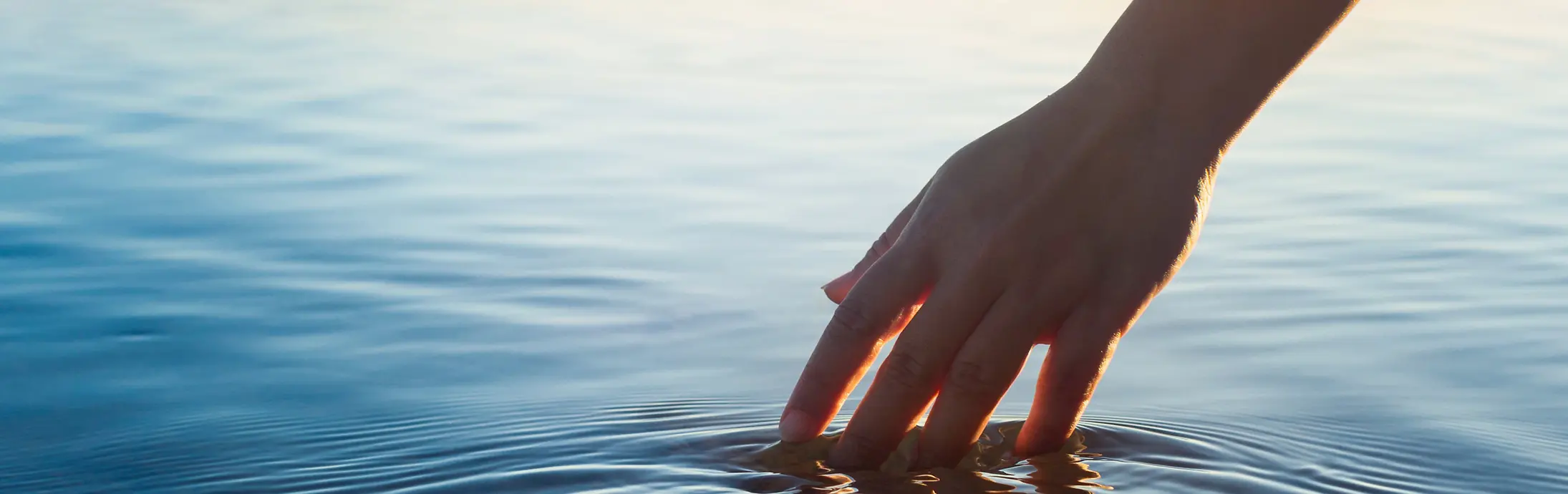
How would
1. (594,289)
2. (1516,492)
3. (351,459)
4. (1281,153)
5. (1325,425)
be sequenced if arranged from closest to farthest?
(1516,492) < (351,459) < (1325,425) < (594,289) < (1281,153)

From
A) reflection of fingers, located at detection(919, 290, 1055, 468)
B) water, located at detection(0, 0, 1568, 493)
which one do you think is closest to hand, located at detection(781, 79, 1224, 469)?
reflection of fingers, located at detection(919, 290, 1055, 468)

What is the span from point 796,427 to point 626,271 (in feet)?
5.25

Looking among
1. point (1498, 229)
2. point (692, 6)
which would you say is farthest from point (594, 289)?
point (692, 6)

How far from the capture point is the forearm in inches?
59.4

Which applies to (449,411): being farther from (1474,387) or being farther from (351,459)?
(1474,387)

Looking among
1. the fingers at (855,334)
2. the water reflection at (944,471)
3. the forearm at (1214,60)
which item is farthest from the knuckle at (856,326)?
the forearm at (1214,60)

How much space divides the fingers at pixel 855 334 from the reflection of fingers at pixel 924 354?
0.09 ft

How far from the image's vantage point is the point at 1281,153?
457 centimetres

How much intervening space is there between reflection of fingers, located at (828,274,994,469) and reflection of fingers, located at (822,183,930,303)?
0.41 feet

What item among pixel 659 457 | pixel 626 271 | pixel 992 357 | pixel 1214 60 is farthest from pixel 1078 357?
pixel 626 271

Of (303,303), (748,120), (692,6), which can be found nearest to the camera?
(303,303)

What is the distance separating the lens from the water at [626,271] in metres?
1.84

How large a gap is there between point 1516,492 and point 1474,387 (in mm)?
580

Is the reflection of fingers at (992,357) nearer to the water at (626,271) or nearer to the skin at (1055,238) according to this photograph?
the skin at (1055,238)
